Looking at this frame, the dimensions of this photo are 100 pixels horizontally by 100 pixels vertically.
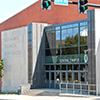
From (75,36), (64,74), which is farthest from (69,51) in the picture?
(64,74)

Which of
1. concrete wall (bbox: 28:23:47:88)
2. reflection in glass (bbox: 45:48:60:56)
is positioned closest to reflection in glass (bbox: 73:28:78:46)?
A: reflection in glass (bbox: 45:48:60:56)

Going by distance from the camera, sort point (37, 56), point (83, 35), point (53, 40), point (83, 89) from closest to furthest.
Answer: point (83, 89), point (83, 35), point (53, 40), point (37, 56)

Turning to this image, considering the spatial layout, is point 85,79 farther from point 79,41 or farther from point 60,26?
point 60,26

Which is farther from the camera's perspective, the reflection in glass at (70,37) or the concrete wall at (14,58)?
the concrete wall at (14,58)

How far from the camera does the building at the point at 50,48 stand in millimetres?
28766

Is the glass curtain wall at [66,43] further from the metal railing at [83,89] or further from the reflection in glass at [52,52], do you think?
the metal railing at [83,89]

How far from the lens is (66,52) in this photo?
31.1 m

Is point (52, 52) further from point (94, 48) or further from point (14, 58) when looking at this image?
point (94, 48)

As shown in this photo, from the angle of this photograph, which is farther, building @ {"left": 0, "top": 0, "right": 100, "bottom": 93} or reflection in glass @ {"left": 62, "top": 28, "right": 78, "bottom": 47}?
reflection in glass @ {"left": 62, "top": 28, "right": 78, "bottom": 47}

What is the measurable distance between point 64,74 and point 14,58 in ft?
27.0

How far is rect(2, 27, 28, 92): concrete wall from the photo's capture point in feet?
112

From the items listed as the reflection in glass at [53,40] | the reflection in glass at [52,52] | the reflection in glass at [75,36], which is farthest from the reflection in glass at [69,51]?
the reflection in glass at [53,40]

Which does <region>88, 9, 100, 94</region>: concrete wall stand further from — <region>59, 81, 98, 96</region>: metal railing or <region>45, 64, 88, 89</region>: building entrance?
<region>45, 64, 88, 89</region>: building entrance

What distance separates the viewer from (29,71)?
109 feet
